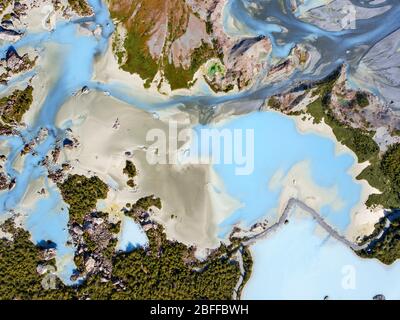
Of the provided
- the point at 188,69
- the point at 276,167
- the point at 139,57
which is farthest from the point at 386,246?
the point at 139,57

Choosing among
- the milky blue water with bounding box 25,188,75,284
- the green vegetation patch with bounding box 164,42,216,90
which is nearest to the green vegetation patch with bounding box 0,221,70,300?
the milky blue water with bounding box 25,188,75,284

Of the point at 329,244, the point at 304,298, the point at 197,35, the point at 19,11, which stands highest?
the point at 19,11

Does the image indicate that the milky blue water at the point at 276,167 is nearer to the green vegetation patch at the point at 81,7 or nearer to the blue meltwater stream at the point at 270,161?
the blue meltwater stream at the point at 270,161

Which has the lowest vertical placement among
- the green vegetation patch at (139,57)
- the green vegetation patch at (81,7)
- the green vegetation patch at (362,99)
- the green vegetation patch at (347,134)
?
the green vegetation patch at (347,134)

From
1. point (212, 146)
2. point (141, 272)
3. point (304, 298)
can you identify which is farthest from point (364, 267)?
point (141, 272)

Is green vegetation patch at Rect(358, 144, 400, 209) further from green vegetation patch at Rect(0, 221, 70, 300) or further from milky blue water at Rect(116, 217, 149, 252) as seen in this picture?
green vegetation patch at Rect(0, 221, 70, 300)

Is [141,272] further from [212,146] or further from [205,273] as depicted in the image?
[212,146]

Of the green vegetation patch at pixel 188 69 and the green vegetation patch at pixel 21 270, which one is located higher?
the green vegetation patch at pixel 188 69

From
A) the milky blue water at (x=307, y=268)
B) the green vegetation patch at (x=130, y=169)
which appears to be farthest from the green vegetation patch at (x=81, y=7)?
the milky blue water at (x=307, y=268)
